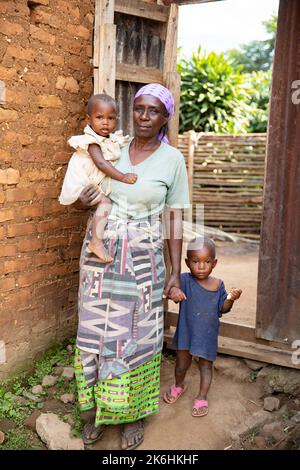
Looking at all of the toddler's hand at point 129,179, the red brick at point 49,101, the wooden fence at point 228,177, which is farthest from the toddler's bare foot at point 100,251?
the wooden fence at point 228,177

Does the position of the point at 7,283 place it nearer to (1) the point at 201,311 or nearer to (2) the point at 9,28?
(1) the point at 201,311

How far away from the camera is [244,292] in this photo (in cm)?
604

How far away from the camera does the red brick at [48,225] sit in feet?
11.9

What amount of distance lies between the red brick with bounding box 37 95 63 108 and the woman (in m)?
0.89

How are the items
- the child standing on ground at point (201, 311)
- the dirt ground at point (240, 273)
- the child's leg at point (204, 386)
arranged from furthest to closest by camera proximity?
the dirt ground at point (240, 273), the child's leg at point (204, 386), the child standing on ground at point (201, 311)

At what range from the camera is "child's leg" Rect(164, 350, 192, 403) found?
11.2 ft

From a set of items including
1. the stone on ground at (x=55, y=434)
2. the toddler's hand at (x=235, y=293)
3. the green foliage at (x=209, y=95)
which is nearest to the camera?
the stone on ground at (x=55, y=434)

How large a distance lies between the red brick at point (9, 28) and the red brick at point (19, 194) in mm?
960

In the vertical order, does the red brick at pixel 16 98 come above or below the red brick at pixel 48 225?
above

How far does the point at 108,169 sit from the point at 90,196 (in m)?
0.17

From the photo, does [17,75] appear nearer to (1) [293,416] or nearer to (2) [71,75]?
(2) [71,75]

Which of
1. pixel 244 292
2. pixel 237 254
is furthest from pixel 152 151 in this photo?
pixel 237 254

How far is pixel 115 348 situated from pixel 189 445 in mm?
757

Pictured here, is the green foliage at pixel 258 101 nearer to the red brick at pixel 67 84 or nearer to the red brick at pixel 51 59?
the red brick at pixel 67 84
